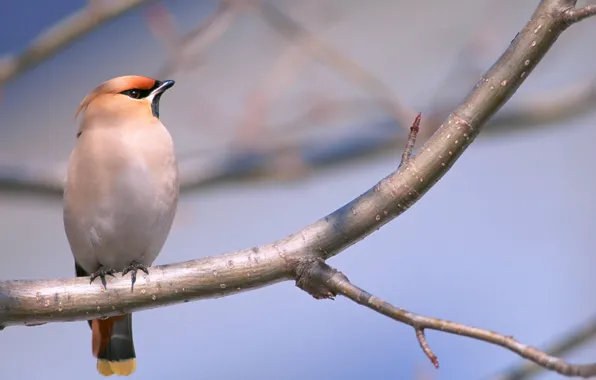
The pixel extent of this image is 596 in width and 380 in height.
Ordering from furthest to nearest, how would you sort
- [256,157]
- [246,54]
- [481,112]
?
[246,54], [256,157], [481,112]

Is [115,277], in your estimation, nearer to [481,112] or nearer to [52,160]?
[481,112]

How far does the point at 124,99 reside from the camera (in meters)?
3.10

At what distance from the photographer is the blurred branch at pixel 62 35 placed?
3.26m

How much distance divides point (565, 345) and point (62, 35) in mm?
1922

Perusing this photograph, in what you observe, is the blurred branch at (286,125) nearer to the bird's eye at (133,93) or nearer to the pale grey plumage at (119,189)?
the bird's eye at (133,93)

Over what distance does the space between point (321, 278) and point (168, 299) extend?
1.29ft

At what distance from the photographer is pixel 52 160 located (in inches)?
210

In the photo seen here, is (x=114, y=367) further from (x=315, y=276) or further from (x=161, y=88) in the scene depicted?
(x=315, y=276)

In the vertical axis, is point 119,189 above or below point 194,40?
below

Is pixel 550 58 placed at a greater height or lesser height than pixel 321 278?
greater

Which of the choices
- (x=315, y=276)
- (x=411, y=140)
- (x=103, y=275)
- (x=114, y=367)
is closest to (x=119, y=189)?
(x=103, y=275)

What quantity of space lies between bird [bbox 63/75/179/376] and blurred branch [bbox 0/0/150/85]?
286mm

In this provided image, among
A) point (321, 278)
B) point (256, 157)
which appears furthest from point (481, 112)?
point (256, 157)

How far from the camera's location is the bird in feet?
9.48
